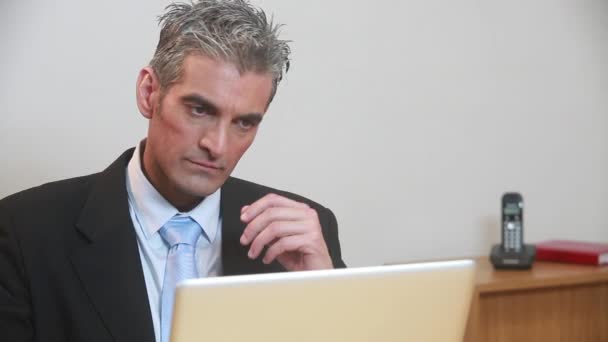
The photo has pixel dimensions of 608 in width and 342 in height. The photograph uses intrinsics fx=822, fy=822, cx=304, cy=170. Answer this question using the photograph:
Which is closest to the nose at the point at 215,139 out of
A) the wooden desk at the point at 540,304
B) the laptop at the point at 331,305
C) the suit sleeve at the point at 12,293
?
the suit sleeve at the point at 12,293

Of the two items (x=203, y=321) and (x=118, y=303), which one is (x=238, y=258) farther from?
(x=203, y=321)

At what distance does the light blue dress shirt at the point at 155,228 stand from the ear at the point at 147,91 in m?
0.10

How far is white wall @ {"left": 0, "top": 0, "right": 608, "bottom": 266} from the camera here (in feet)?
6.21

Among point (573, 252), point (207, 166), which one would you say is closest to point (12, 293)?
point (207, 166)

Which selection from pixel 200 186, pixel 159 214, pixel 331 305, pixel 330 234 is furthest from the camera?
pixel 330 234

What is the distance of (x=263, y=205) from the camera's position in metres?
1.29

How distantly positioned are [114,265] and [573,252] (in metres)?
1.60

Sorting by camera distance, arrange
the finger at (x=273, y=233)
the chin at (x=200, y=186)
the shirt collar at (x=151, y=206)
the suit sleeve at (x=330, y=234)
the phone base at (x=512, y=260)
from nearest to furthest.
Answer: the finger at (x=273, y=233) < the chin at (x=200, y=186) < the shirt collar at (x=151, y=206) < the suit sleeve at (x=330, y=234) < the phone base at (x=512, y=260)

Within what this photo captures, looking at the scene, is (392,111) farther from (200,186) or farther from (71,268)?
(71,268)

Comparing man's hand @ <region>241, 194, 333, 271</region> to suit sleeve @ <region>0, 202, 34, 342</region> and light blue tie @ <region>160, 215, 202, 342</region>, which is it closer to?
light blue tie @ <region>160, 215, 202, 342</region>

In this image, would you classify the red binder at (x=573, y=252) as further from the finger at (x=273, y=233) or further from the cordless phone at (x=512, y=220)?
the finger at (x=273, y=233)

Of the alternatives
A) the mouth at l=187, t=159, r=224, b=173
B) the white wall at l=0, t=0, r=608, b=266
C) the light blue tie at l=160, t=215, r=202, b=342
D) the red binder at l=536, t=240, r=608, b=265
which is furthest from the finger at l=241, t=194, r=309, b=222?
the red binder at l=536, t=240, r=608, b=265

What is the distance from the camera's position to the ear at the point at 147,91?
4.85 feet

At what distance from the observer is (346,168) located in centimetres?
234
